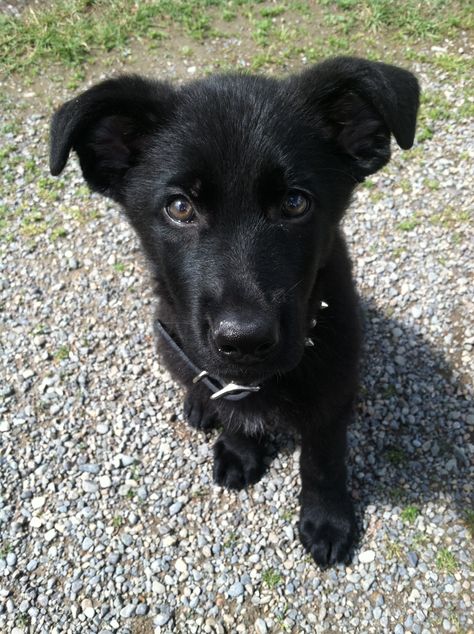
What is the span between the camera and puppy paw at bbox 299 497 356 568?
2.97m

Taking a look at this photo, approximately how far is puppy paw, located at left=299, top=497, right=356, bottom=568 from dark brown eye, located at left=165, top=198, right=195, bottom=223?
1634mm

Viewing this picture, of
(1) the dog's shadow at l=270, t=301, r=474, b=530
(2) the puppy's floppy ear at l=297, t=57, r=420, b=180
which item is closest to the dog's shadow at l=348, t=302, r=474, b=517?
(1) the dog's shadow at l=270, t=301, r=474, b=530

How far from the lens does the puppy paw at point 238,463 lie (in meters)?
3.25

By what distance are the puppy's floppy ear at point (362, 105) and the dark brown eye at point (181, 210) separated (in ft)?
1.99

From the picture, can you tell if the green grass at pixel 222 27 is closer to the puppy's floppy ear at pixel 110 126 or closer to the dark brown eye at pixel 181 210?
the puppy's floppy ear at pixel 110 126

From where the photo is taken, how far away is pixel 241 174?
6.75 ft

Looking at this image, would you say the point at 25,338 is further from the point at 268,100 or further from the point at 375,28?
the point at 375,28

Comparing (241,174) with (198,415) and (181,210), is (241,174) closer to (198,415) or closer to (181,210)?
(181,210)

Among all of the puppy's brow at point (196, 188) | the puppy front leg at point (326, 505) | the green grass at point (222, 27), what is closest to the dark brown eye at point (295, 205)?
the puppy's brow at point (196, 188)

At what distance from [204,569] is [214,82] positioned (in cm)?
228

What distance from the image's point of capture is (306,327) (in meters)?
2.42

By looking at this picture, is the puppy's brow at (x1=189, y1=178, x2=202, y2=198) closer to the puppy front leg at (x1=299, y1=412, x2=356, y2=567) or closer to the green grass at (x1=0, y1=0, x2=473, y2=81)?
the puppy front leg at (x1=299, y1=412, x2=356, y2=567)

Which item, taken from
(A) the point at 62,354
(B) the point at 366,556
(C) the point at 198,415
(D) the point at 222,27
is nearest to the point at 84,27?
(D) the point at 222,27

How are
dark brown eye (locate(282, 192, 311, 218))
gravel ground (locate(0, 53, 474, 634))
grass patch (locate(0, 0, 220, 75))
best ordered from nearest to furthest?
dark brown eye (locate(282, 192, 311, 218)) → gravel ground (locate(0, 53, 474, 634)) → grass patch (locate(0, 0, 220, 75))
